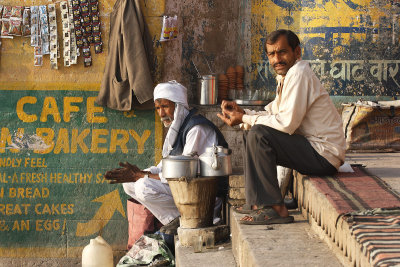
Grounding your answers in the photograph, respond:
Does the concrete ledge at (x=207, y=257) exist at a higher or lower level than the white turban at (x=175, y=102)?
lower

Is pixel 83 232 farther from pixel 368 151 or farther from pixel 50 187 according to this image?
pixel 368 151

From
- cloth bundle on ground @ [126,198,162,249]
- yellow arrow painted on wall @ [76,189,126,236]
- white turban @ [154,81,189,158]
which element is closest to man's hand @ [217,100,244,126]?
white turban @ [154,81,189,158]

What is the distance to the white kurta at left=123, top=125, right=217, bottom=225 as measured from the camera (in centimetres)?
536

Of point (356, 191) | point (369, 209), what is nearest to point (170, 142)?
point (356, 191)

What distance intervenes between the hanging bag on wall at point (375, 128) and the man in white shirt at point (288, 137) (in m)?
2.55

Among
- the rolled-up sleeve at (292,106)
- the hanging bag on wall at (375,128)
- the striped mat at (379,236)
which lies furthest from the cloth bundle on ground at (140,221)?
the striped mat at (379,236)

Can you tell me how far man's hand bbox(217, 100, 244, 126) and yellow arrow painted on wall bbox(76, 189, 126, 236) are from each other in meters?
2.90

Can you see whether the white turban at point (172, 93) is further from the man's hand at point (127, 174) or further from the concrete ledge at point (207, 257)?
the concrete ledge at point (207, 257)

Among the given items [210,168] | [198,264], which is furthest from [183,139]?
[198,264]

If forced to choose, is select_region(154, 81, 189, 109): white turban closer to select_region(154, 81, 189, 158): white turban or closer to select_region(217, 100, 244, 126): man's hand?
select_region(154, 81, 189, 158): white turban

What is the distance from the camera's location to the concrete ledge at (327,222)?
2852mm

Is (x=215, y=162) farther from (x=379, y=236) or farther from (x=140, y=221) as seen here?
(x=379, y=236)

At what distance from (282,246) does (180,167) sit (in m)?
1.36

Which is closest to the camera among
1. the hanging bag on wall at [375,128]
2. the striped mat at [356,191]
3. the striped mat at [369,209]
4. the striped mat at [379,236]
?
the striped mat at [379,236]
